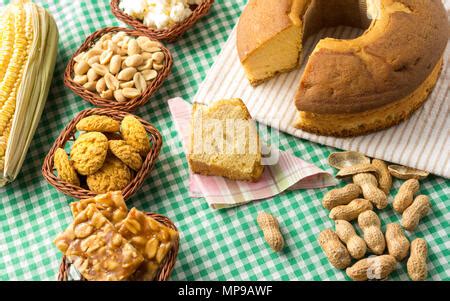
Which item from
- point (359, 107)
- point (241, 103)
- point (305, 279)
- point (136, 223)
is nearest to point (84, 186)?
point (136, 223)

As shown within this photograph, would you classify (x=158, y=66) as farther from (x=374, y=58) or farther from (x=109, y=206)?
(x=374, y=58)

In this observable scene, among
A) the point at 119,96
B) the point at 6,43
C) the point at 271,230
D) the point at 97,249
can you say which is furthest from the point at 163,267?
the point at 6,43

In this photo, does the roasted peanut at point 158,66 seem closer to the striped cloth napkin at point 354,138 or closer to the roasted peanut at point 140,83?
the roasted peanut at point 140,83

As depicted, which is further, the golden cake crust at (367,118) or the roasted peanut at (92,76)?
the roasted peanut at (92,76)

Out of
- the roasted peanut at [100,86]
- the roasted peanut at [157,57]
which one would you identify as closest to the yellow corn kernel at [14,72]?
the roasted peanut at [100,86]

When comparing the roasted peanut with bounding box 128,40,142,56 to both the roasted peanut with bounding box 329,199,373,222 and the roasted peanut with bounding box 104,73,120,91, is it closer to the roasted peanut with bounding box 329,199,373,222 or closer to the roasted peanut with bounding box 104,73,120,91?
the roasted peanut with bounding box 104,73,120,91

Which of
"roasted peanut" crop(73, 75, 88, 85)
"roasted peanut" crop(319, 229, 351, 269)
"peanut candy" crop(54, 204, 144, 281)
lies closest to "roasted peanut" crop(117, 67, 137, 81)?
"roasted peanut" crop(73, 75, 88, 85)

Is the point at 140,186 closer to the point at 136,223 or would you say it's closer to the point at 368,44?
the point at 136,223
